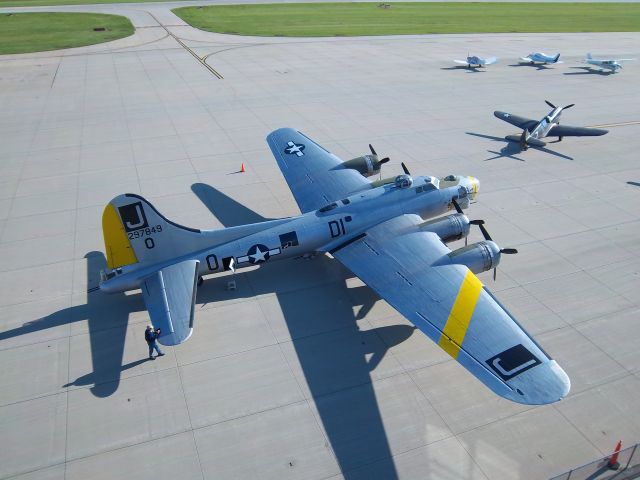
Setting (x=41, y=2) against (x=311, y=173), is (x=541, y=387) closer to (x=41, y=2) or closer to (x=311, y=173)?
(x=311, y=173)

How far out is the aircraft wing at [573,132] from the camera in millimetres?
38656

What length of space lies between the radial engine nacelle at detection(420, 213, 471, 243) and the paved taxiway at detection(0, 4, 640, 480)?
3.11 m

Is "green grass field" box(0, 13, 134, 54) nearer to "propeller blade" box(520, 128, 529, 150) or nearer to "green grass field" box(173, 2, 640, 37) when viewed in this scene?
"green grass field" box(173, 2, 640, 37)

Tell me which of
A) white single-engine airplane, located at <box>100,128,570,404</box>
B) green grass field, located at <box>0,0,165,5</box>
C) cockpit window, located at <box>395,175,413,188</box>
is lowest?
green grass field, located at <box>0,0,165,5</box>

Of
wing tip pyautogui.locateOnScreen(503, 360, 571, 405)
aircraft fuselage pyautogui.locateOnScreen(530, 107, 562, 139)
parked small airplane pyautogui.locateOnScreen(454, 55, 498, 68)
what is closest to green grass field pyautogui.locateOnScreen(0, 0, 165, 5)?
parked small airplane pyautogui.locateOnScreen(454, 55, 498, 68)

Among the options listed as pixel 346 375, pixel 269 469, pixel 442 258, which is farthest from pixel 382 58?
pixel 269 469

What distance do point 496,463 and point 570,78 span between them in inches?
2249

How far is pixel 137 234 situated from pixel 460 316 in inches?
512

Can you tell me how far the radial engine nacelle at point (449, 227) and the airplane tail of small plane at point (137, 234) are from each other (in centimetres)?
1102

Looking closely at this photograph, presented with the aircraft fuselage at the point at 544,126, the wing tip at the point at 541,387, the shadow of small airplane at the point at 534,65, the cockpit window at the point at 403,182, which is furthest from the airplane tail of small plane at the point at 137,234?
the shadow of small airplane at the point at 534,65

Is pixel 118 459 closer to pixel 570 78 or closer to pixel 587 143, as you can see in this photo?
pixel 587 143

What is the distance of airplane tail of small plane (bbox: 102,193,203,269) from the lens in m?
18.7

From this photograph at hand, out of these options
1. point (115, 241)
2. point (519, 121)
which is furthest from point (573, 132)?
point (115, 241)

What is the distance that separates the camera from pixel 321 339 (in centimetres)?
1920
